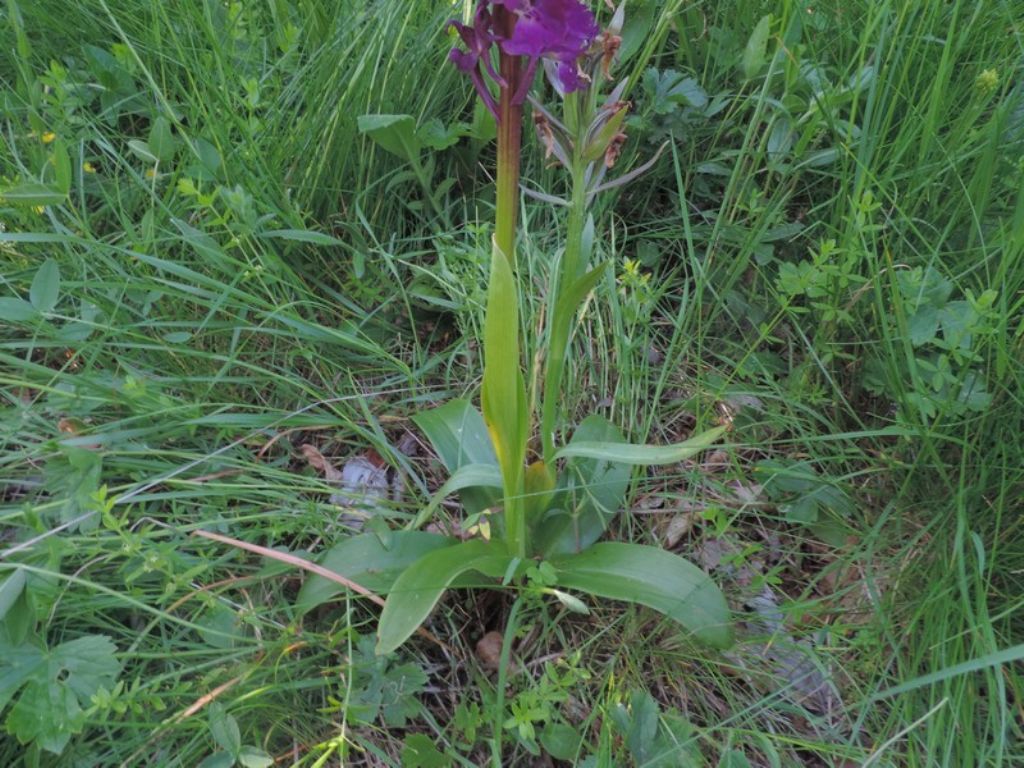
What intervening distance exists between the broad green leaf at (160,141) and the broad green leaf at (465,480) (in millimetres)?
917

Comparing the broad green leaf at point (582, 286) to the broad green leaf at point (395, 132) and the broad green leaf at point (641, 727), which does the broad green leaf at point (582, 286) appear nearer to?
the broad green leaf at point (641, 727)

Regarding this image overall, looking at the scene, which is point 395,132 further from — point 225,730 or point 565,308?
point 225,730

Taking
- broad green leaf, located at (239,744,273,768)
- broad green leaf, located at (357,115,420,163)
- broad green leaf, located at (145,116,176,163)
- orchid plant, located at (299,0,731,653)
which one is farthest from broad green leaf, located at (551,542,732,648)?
broad green leaf, located at (145,116,176,163)

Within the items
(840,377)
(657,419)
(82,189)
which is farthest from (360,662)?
(82,189)

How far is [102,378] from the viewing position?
1.36m

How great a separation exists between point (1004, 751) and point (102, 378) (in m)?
1.39

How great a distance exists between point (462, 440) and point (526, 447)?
169 mm

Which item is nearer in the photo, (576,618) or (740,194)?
(576,618)

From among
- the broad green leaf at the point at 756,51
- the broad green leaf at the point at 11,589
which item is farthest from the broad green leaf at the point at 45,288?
the broad green leaf at the point at 756,51

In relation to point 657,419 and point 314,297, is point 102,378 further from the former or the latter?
point 657,419

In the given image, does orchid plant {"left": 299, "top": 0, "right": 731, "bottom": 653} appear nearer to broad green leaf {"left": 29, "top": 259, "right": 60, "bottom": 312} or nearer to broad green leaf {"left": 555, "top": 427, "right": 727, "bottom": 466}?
broad green leaf {"left": 555, "top": 427, "right": 727, "bottom": 466}

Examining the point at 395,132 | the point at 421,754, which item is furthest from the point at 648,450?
the point at 395,132

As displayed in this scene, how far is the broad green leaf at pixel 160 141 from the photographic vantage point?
1578 millimetres

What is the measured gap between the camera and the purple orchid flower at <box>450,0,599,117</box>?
853 mm
